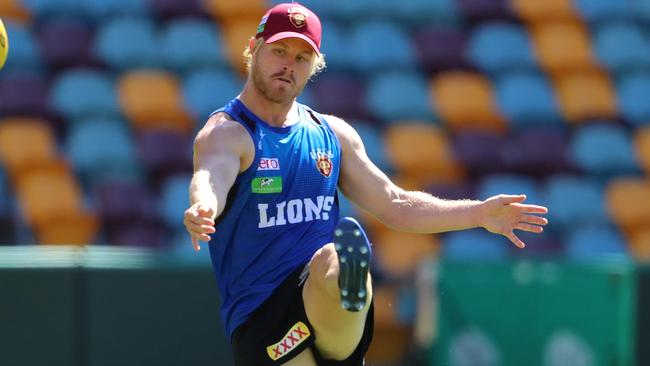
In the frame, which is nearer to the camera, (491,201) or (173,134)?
(491,201)

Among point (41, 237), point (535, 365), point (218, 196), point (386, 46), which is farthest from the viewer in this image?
point (386, 46)

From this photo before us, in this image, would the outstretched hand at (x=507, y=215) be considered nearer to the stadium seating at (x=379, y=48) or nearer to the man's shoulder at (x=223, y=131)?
the man's shoulder at (x=223, y=131)

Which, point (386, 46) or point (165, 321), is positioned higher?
point (386, 46)

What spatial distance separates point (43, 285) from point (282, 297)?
3.17m

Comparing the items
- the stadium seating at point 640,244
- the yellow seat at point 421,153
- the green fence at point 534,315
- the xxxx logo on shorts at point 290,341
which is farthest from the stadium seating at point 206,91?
the xxxx logo on shorts at point 290,341

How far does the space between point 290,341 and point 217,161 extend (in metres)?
0.82

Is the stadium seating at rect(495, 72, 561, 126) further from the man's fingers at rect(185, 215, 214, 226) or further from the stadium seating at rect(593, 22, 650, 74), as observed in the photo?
the man's fingers at rect(185, 215, 214, 226)

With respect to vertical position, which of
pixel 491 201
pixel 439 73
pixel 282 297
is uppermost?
pixel 439 73

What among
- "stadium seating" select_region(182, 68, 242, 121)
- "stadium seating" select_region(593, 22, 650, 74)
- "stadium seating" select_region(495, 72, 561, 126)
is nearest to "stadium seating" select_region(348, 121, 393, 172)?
"stadium seating" select_region(182, 68, 242, 121)

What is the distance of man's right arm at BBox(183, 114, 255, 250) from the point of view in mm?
4500

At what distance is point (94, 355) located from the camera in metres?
7.80

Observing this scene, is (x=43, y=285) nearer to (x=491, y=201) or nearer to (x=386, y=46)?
(x=491, y=201)

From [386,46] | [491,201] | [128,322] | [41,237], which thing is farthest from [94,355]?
[386,46]

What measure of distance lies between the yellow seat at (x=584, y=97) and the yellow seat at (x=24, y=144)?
540 centimetres
